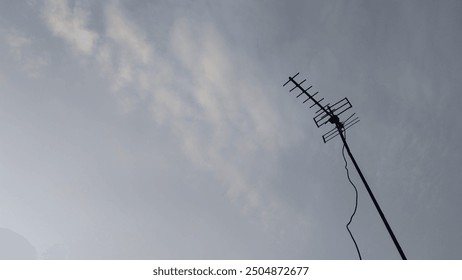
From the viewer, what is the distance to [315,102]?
975 cm
